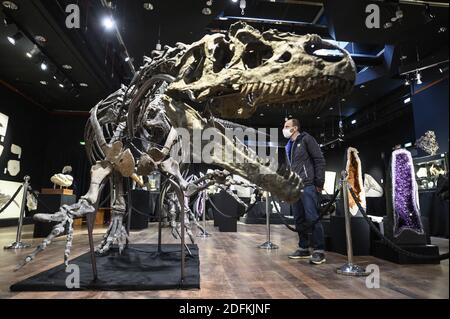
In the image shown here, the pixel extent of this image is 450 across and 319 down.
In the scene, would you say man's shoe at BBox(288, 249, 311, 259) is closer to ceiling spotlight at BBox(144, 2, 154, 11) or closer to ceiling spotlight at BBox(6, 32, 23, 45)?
ceiling spotlight at BBox(144, 2, 154, 11)

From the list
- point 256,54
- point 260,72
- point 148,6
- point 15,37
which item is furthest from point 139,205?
point 260,72

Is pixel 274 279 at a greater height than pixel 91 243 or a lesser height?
lesser

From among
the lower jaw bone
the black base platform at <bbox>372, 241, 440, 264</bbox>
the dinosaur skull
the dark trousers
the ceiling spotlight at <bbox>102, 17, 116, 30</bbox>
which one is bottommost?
the black base platform at <bbox>372, 241, 440, 264</bbox>

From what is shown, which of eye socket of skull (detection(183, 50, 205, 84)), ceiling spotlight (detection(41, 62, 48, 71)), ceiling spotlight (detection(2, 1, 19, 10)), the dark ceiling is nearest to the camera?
eye socket of skull (detection(183, 50, 205, 84))

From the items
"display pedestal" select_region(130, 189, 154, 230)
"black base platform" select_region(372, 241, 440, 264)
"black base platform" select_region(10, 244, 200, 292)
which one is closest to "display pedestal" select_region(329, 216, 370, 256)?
"black base platform" select_region(372, 241, 440, 264)

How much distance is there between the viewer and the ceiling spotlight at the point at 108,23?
269 inches

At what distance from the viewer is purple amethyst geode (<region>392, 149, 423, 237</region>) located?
419 centimetres

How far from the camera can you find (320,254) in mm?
4055

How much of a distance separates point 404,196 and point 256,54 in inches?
134

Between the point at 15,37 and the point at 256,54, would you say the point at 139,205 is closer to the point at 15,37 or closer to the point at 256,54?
the point at 15,37

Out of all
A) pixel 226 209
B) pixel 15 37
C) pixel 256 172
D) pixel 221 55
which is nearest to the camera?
pixel 256 172

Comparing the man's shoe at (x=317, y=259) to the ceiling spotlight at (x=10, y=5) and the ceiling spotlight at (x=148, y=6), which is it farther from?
the ceiling spotlight at (x=10, y=5)

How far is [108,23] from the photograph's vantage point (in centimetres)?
693

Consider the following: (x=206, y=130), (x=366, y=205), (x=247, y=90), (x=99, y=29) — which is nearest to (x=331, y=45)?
(x=247, y=90)
